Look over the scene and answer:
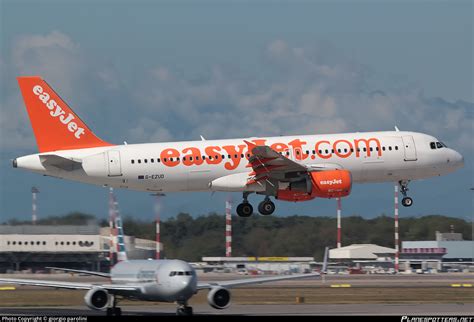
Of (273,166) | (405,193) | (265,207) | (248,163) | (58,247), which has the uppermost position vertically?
(248,163)

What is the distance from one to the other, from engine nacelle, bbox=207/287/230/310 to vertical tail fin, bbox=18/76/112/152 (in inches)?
914

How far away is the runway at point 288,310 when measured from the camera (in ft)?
188

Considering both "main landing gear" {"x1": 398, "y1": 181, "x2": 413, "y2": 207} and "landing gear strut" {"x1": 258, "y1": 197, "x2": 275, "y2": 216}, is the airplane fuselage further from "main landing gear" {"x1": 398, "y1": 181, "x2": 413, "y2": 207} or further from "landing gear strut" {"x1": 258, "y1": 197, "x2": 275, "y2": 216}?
"main landing gear" {"x1": 398, "y1": 181, "x2": 413, "y2": 207}

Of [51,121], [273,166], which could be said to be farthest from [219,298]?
[51,121]

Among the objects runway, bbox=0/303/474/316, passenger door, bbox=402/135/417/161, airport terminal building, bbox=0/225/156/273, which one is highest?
passenger door, bbox=402/135/417/161

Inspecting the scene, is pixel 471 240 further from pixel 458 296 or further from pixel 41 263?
pixel 458 296

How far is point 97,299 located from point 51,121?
24.0 m

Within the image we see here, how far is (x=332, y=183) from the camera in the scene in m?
72.6

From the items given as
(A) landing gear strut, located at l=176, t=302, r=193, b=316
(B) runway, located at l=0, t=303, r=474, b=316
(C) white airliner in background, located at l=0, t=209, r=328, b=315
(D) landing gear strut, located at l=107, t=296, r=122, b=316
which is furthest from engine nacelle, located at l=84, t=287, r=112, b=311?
(A) landing gear strut, located at l=176, t=302, r=193, b=316

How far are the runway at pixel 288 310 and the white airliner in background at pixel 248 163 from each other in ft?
41.4

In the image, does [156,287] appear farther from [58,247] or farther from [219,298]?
[58,247]

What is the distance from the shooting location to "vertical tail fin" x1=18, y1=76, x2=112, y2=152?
7556 cm

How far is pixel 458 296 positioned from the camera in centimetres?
7044

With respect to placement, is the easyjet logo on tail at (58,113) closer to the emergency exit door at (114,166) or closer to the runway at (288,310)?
the emergency exit door at (114,166)
